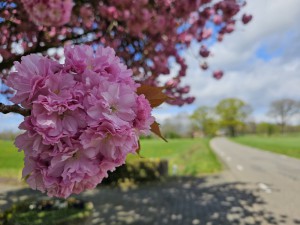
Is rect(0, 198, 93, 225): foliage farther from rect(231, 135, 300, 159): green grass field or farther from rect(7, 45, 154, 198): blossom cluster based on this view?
rect(231, 135, 300, 159): green grass field

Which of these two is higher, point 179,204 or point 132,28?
point 132,28

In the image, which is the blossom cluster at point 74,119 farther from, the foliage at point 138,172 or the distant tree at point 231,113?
the distant tree at point 231,113

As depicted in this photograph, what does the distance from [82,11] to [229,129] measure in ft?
437

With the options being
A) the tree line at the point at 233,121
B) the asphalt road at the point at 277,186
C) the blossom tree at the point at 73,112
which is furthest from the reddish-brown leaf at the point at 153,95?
the tree line at the point at 233,121

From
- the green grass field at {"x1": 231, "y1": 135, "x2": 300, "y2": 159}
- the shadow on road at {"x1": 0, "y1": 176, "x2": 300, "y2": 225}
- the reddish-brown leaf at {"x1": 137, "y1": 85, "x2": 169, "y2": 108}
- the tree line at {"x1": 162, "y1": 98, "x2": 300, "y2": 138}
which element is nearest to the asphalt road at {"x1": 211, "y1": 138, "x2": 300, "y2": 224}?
the shadow on road at {"x1": 0, "y1": 176, "x2": 300, "y2": 225}

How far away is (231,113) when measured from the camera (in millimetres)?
129125

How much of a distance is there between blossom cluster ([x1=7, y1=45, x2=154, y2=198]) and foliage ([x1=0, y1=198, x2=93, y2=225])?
466 centimetres

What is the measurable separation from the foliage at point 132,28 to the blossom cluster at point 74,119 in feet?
8.27

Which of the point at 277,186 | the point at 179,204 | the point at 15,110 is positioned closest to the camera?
the point at 15,110

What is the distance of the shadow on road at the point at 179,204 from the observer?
8078 millimetres

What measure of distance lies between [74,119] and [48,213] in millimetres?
6131

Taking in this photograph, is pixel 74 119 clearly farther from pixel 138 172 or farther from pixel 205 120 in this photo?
pixel 205 120

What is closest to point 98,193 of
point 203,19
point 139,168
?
point 139,168

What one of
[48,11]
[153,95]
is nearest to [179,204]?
[153,95]
